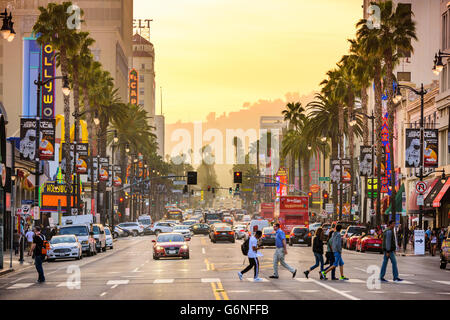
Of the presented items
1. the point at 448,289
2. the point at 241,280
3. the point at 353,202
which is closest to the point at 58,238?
the point at 241,280

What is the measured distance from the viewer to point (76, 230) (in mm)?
53844

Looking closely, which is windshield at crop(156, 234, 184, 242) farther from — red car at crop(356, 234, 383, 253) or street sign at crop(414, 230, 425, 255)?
red car at crop(356, 234, 383, 253)

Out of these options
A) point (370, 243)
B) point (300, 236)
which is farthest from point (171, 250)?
point (300, 236)

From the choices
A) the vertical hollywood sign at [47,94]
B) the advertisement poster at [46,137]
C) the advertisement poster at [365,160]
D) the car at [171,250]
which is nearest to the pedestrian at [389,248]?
the car at [171,250]

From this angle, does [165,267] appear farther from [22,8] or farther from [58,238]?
[22,8]

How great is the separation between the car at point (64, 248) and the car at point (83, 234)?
3985 millimetres

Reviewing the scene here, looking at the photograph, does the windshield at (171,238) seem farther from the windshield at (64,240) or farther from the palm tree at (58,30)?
the palm tree at (58,30)

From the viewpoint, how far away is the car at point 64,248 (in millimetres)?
47000

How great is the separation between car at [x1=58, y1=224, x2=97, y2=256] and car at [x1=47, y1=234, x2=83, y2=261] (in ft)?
13.1

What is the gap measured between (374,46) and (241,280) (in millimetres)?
35943

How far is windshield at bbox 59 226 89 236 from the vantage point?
53438 millimetres

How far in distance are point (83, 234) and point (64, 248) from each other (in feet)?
21.4

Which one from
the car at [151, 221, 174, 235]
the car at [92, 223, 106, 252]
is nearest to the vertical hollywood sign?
the car at [151, 221, 174, 235]
